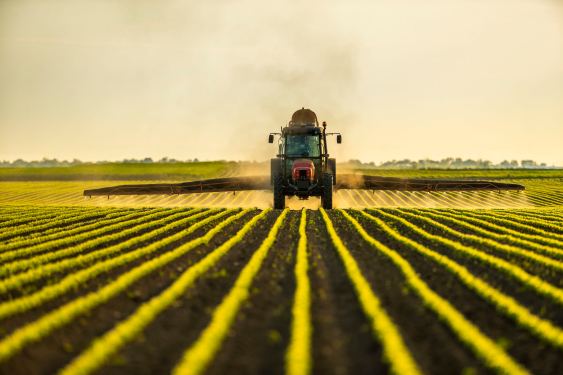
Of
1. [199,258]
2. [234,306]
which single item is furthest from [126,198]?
[234,306]

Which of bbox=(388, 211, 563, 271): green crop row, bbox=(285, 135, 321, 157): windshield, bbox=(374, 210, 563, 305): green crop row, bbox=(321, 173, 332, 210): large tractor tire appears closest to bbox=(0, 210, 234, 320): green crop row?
bbox=(374, 210, 563, 305): green crop row

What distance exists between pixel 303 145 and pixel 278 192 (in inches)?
78.6

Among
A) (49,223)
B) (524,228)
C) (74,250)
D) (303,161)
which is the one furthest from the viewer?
(303,161)

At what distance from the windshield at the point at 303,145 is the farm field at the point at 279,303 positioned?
6.22 m

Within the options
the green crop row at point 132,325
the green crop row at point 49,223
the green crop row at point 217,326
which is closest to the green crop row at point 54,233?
the green crop row at point 49,223

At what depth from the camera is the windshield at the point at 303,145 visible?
57.7 feet

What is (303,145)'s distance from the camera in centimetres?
1764

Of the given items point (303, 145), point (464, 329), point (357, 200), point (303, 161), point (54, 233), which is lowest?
point (464, 329)

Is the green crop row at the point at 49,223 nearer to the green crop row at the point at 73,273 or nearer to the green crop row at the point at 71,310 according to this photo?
the green crop row at the point at 73,273

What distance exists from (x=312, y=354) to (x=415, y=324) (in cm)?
157

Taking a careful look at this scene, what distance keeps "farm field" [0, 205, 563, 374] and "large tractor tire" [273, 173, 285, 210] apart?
600cm

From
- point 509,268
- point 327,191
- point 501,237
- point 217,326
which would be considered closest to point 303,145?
point 327,191

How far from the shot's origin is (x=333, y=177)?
736 inches

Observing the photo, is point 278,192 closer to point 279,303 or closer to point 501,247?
point 501,247
